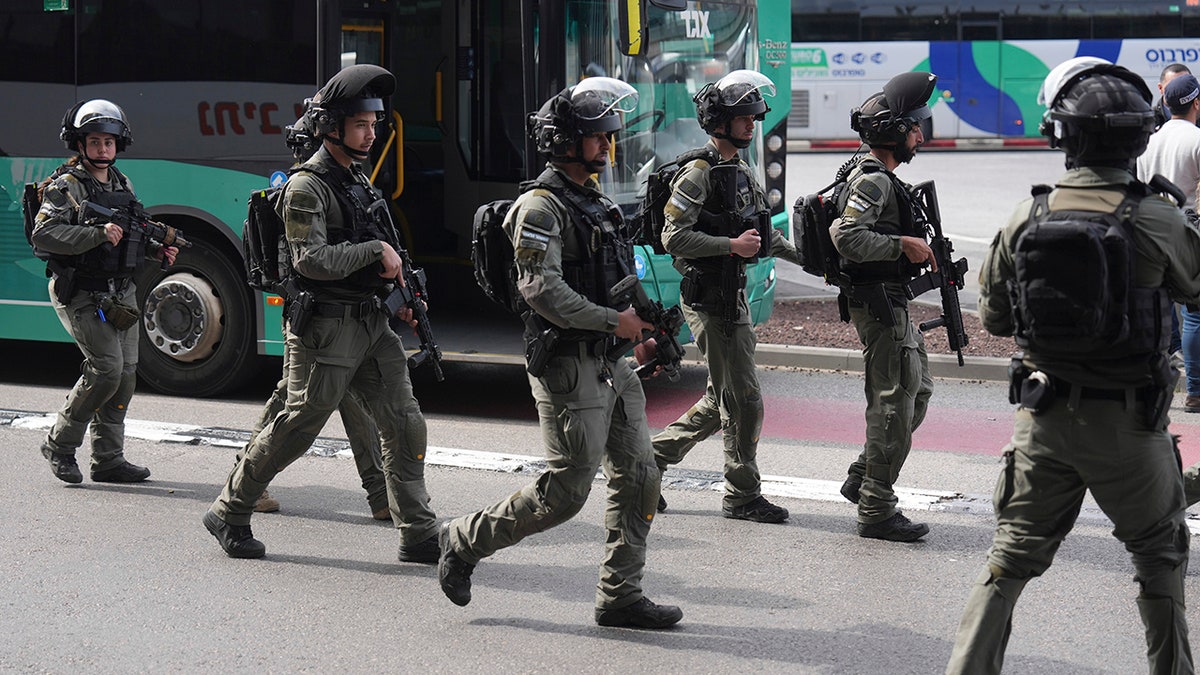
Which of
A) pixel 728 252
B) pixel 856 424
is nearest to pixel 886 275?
pixel 728 252

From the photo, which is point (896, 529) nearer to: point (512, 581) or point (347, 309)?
point (512, 581)

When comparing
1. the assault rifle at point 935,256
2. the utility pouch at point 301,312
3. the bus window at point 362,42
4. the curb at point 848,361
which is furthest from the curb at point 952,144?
the utility pouch at point 301,312

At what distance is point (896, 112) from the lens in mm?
6078

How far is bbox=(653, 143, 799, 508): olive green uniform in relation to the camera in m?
6.36

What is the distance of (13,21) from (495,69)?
10.5 feet

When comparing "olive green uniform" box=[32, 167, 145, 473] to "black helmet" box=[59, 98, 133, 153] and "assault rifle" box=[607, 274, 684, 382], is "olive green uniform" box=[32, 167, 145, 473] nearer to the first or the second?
"black helmet" box=[59, 98, 133, 153]

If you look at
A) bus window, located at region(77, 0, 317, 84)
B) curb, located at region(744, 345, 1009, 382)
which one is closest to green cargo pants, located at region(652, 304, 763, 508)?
curb, located at region(744, 345, 1009, 382)

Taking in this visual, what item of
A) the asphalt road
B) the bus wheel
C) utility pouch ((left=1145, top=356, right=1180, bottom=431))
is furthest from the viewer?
the bus wheel

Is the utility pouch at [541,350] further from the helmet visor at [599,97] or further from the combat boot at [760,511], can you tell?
the combat boot at [760,511]

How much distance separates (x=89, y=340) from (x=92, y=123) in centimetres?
105

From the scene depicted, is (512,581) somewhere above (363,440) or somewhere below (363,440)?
below

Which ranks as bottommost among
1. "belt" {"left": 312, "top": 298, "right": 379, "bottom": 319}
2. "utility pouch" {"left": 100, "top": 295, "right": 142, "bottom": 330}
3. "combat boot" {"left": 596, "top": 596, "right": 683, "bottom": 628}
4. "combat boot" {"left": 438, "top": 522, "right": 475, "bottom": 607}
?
"combat boot" {"left": 596, "top": 596, "right": 683, "bottom": 628}

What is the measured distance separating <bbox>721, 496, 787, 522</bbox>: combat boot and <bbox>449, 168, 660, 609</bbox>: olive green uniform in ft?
4.89

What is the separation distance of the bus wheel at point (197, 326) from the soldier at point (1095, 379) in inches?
244
